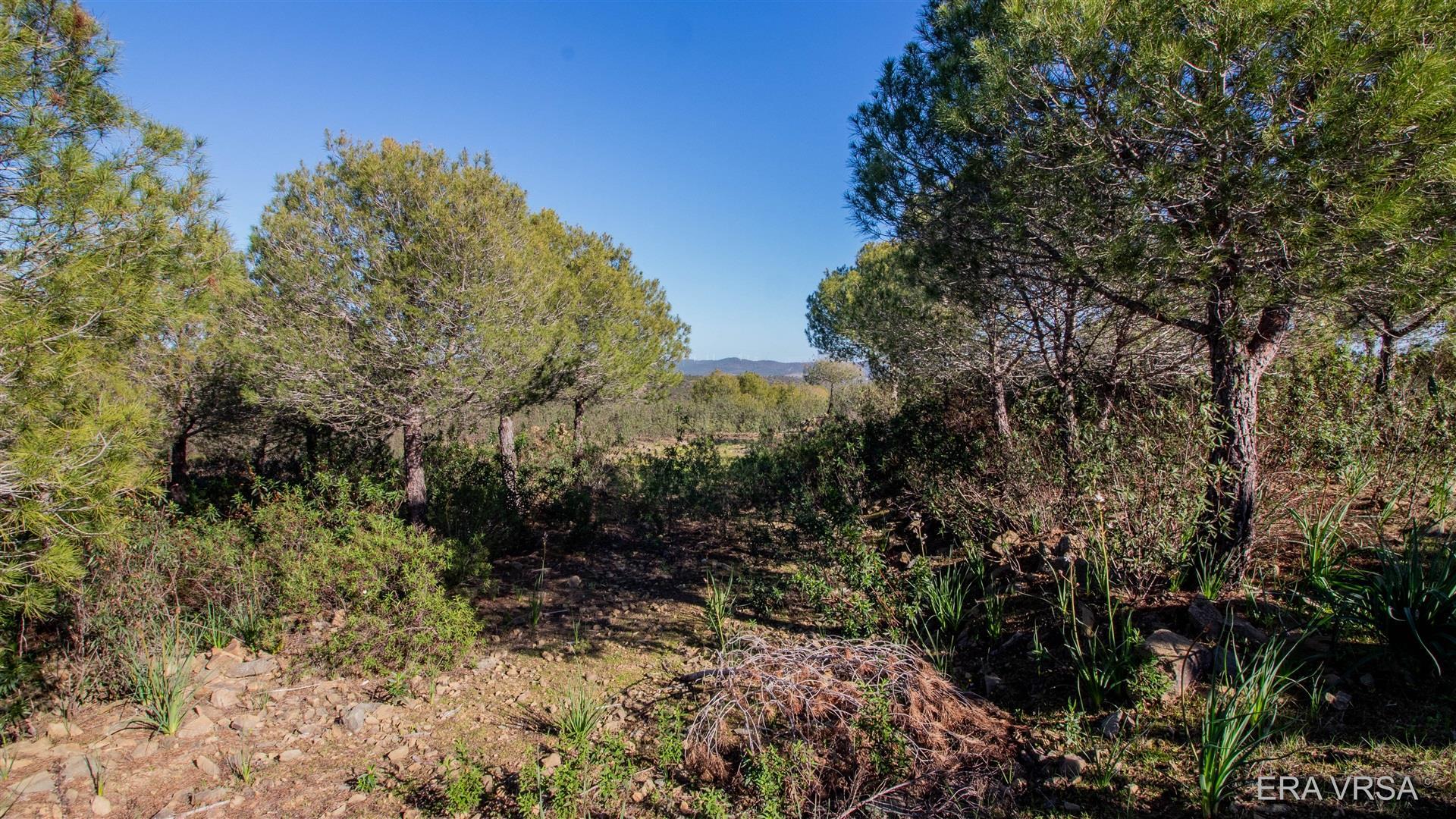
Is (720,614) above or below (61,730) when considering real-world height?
above

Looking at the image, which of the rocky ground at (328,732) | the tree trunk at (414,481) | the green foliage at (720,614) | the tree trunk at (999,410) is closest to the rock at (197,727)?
the rocky ground at (328,732)

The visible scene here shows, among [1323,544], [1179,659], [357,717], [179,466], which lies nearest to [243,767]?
[357,717]

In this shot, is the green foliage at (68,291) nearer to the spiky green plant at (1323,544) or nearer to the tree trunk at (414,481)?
the tree trunk at (414,481)

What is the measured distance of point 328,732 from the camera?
3.73 m

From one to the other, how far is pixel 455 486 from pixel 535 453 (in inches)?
75.3

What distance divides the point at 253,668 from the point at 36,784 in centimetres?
134

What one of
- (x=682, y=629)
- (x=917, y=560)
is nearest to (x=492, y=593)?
(x=682, y=629)

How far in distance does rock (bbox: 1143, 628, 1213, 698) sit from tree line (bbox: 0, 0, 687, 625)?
5493 millimetres

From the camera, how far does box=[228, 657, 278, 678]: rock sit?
4.32 metres

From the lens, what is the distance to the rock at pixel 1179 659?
9.74 feet

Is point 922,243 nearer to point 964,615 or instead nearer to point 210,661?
point 964,615

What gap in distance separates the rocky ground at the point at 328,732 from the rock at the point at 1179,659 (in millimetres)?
2567

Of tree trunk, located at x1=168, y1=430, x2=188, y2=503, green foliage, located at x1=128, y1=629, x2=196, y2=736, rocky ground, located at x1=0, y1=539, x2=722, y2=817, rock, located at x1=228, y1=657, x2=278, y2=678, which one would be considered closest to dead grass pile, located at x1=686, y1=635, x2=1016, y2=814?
rocky ground, located at x1=0, y1=539, x2=722, y2=817

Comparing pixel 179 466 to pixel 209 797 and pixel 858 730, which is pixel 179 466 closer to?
pixel 209 797
